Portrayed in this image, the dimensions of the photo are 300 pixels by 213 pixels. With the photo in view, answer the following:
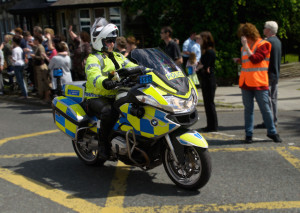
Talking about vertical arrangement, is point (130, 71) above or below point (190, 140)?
above

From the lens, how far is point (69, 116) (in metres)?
5.22

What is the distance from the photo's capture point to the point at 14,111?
10.3 metres

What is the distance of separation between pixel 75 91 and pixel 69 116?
1.24ft

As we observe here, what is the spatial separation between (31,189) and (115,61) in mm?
1829

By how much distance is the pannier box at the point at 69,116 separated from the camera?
5105 millimetres

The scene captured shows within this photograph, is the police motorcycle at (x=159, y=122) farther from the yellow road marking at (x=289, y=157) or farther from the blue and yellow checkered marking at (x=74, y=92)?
the yellow road marking at (x=289, y=157)

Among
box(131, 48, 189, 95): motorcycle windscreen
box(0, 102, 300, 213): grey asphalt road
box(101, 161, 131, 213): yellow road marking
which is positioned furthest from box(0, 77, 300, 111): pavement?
box(131, 48, 189, 95): motorcycle windscreen

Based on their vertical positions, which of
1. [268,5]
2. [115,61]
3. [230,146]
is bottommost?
[230,146]

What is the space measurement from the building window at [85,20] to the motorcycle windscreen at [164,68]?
19.0 m

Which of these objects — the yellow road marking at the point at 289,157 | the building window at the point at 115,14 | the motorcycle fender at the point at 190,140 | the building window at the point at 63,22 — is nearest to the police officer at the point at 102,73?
the motorcycle fender at the point at 190,140

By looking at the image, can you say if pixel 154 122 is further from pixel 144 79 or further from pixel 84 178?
pixel 84 178

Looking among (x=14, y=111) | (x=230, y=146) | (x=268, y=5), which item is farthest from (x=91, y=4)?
(x=230, y=146)

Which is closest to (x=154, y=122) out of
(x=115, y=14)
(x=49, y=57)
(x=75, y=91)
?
(x=75, y=91)

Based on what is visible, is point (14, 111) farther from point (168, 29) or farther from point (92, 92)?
point (92, 92)
